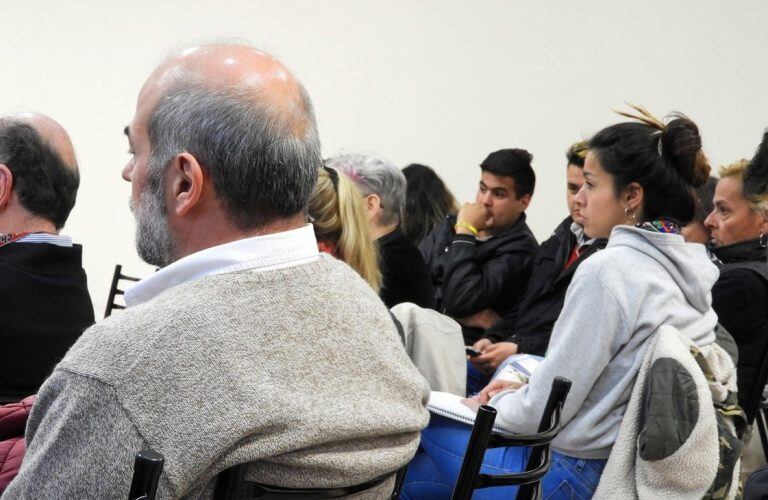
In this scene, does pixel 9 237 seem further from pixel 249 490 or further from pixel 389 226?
pixel 249 490

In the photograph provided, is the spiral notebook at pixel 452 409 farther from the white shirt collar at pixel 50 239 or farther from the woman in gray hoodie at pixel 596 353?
the white shirt collar at pixel 50 239

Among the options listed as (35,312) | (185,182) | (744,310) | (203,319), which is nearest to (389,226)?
(744,310)

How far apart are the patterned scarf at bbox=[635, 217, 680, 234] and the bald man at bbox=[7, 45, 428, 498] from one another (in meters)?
0.95

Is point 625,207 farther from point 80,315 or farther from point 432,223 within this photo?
point 432,223

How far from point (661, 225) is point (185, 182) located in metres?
1.17

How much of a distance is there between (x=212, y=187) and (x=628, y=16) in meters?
3.67

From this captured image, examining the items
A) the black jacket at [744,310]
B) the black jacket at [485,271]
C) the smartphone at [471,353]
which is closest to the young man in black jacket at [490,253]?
the black jacket at [485,271]

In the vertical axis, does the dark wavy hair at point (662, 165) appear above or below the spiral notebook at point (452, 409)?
above

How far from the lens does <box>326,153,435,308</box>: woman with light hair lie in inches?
106

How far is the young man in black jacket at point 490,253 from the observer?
312 cm

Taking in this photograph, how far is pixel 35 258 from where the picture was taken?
193 centimetres

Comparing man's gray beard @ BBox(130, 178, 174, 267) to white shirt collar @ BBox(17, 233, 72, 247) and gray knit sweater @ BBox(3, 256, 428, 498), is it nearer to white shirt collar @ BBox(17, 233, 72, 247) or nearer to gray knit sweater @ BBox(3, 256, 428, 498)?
gray knit sweater @ BBox(3, 256, 428, 498)

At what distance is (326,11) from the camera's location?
4.89 meters

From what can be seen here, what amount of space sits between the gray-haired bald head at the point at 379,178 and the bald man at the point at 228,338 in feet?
5.22
